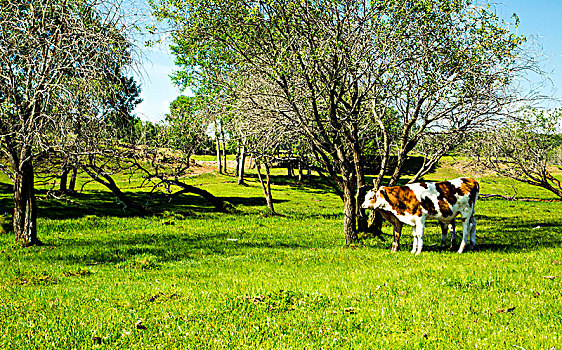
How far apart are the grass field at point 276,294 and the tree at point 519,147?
3350 mm

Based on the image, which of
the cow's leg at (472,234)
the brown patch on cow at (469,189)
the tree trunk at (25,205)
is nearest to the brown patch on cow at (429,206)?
the brown patch on cow at (469,189)

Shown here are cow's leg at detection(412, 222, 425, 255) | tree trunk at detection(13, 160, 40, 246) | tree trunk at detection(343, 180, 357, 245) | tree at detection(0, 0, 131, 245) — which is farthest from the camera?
tree trunk at detection(343, 180, 357, 245)

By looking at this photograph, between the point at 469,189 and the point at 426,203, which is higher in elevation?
the point at 469,189

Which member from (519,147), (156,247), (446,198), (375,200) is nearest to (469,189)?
(446,198)

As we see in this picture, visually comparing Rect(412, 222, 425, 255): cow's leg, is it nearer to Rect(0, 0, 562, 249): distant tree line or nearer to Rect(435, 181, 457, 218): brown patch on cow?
Rect(435, 181, 457, 218): brown patch on cow

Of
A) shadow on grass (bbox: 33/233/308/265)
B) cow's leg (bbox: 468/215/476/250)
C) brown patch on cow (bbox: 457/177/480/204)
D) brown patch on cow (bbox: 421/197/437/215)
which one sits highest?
brown patch on cow (bbox: 457/177/480/204)

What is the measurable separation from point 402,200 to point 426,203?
811 millimetres

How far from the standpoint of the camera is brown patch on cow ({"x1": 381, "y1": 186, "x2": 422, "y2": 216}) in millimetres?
14844

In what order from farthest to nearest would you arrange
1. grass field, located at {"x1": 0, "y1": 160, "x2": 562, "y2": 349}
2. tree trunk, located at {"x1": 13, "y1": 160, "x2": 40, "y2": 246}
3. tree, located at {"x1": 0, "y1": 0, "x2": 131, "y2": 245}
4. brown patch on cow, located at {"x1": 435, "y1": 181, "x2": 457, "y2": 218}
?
tree trunk, located at {"x1": 13, "y1": 160, "x2": 40, "y2": 246}, brown patch on cow, located at {"x1": 435, "y1": 181, "x2": 457, "y2": 218}, tree, located at {"x1": 0, "y1": 0, "x2": 131, "y2": 245}, grass field, located at {"x1": 0, "y1": 160, "x2": 562, "y2": 349}

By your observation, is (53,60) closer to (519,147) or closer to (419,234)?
(419,234)

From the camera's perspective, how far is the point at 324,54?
15.0m

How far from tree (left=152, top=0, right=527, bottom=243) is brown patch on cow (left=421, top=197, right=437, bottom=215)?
313 cm

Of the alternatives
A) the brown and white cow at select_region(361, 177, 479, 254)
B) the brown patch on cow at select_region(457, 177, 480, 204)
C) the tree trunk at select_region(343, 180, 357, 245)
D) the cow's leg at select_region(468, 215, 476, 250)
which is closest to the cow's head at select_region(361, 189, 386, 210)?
the brown and white cow at select_region(361, 177, 479, 254)

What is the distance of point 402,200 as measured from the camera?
15109 millimetres
